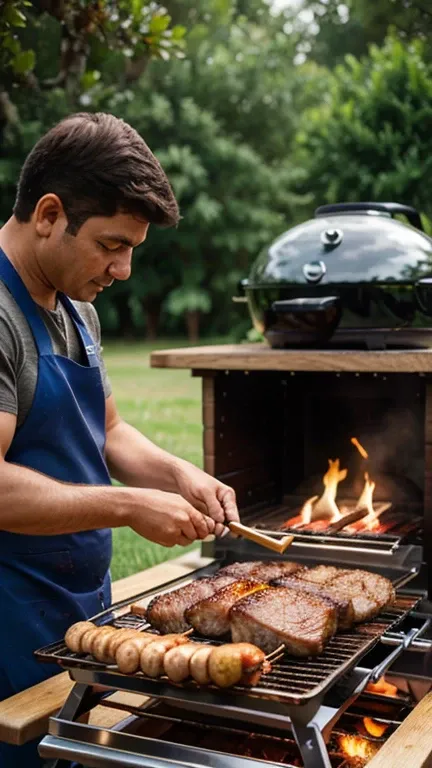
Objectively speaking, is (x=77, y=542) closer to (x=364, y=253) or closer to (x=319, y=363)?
(x=319, y=363)

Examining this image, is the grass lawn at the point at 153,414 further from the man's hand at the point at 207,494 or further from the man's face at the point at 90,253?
the man's face at the point at 90,253

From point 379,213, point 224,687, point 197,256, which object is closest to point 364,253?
point 379,213

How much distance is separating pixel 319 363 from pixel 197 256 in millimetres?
22904

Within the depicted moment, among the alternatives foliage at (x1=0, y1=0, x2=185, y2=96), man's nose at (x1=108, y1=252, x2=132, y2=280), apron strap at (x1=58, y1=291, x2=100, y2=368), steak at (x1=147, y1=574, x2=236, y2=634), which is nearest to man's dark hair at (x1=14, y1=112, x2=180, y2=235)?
man's nose at (x1=108, y1=252, x2=132, y2=280)

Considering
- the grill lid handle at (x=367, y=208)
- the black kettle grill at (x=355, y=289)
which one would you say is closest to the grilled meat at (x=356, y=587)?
the black kettle grill at (x=355, y=289)

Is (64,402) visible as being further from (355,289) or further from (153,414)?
(153,414)

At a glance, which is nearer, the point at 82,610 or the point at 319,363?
the point at 82,610

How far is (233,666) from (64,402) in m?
0.88

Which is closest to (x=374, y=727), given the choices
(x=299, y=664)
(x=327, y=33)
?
(x=299, y=664)

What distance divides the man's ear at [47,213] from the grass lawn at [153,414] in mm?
3189

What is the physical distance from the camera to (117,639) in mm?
2133

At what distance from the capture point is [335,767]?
2.44 meters

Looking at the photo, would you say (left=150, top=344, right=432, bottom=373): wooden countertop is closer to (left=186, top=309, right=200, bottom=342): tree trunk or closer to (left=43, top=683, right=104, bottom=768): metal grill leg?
(left=43, top=683, right=104, bottom=768): metal grill leg

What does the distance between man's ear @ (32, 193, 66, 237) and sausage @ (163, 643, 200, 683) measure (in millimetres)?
1096
